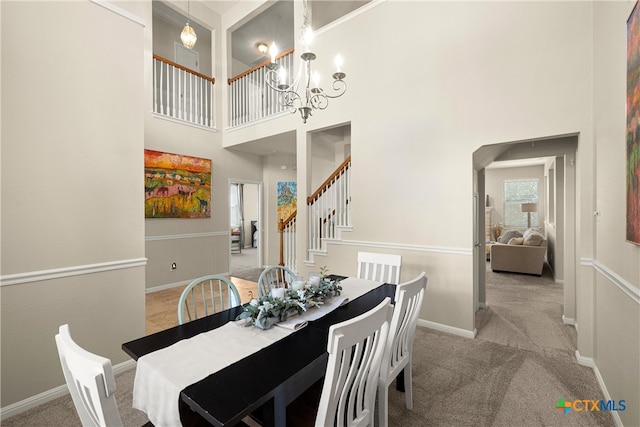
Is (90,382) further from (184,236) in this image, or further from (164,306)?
(184,236)

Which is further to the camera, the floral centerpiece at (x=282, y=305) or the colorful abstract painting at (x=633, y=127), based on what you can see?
the floral centerpiece at (x=282, y=305)

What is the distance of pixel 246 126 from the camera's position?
17.4 feet

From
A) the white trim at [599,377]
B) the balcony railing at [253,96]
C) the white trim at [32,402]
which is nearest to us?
the white trim at [599,377]

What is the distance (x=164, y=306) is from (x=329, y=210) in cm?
275

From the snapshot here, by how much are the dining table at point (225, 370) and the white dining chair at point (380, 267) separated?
1.29 metres

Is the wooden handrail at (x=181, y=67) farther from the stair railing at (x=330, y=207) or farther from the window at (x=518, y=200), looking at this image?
the window at (x=518, y=200)

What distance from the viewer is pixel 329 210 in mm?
4285

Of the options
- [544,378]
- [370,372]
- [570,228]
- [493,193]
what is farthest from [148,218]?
[493,193]

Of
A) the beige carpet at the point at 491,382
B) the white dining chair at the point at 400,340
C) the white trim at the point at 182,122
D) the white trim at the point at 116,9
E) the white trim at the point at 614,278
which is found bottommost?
the beige carpet at the point at 491,382

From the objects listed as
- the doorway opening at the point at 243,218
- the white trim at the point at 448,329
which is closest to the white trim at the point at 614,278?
the white trim at the point at 448,329

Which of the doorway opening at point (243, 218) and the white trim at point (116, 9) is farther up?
the white trim at point (116, 9)

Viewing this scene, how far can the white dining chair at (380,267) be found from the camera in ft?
8.82

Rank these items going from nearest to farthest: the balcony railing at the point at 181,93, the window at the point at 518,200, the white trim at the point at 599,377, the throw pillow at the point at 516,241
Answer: the white trim at the point at 599,377
the balcony railing at the point at 181,93
the throw pillow at the point at 516,241
the window at the point at 518,200

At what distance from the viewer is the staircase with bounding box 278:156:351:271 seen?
160 inches
